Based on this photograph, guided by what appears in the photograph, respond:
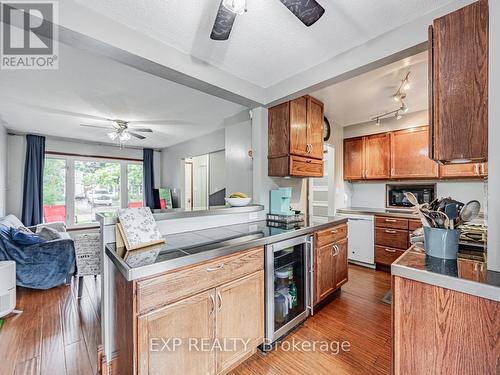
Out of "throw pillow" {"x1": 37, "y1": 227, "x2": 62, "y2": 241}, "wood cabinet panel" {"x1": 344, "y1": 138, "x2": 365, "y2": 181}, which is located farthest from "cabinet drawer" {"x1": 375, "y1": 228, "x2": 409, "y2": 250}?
"throw pillow" {"x1": 37, "y1": 227, "x2": 62, "y2": 241}

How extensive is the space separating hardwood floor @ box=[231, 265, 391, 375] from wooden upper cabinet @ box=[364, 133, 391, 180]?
1.80 m

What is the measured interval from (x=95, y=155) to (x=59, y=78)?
3690mm

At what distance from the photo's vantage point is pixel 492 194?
3.38 ft

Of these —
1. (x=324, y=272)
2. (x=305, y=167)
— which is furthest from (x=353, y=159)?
(x=324, y=272)

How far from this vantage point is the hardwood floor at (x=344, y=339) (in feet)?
5.31

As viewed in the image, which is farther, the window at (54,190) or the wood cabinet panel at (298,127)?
the window at (54,190)

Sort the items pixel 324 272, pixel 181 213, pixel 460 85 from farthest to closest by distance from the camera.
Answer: pixel 324 272, pixel 181 213, pixel 460 85

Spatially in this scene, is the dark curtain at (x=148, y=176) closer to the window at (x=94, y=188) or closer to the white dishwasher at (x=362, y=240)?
the window at (x=94, y=188)

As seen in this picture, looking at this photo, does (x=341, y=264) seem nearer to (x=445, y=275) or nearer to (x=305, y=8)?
(x=445, y=275)

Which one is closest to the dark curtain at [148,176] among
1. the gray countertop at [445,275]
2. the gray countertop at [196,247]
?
the gray countertop at [196,247]

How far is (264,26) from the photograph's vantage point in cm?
160

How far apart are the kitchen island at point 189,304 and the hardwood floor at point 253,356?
321 millimetres

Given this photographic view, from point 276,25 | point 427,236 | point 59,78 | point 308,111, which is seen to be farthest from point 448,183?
point 59,78

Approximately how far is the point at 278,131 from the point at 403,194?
254 cm
